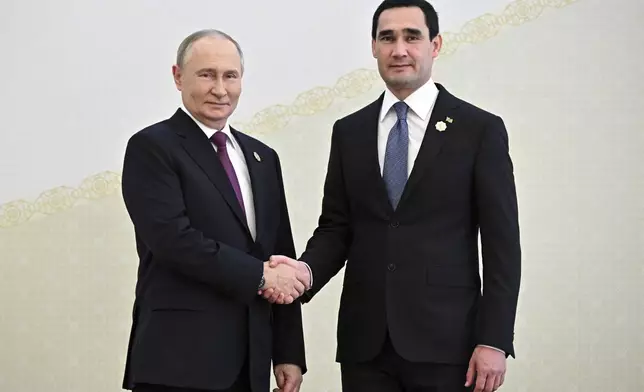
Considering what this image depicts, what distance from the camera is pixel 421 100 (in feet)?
7.74

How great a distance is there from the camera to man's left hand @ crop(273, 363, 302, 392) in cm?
238

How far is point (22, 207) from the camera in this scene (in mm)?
3668

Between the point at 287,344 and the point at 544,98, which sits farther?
the point at 544,98

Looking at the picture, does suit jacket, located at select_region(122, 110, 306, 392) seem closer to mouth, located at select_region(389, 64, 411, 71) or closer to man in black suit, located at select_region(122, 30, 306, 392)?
man in black suit, located at select_region(122, 30, 306, 392)

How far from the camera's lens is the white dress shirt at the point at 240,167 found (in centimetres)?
231

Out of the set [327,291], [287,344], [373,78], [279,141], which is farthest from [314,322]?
[287,344]

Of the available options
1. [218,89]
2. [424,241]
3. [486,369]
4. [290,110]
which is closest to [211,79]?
[218,89]

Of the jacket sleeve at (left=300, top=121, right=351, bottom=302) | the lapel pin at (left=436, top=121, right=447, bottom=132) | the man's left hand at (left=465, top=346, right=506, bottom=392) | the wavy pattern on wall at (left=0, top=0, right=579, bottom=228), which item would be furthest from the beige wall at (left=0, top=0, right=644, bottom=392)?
the man's left hand at (left=465, top=346, right=506, bottom=392)

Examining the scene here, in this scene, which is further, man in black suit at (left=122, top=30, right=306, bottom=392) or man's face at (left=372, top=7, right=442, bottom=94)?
man's face at (left=372, top=7, right=442, bottom=94)

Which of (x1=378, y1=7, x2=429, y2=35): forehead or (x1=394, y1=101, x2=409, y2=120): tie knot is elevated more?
(x1=378, y1=7, x2=429, y2=35): forehead

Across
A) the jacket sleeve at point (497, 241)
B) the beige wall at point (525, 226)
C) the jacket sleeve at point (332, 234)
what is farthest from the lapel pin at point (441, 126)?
the beige wall at point (525, 226)

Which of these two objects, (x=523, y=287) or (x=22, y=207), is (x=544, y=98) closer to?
(x=523, y=287)

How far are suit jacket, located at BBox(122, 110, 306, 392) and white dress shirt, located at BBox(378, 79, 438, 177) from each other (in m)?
0.39

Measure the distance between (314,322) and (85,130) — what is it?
4.19 feet
